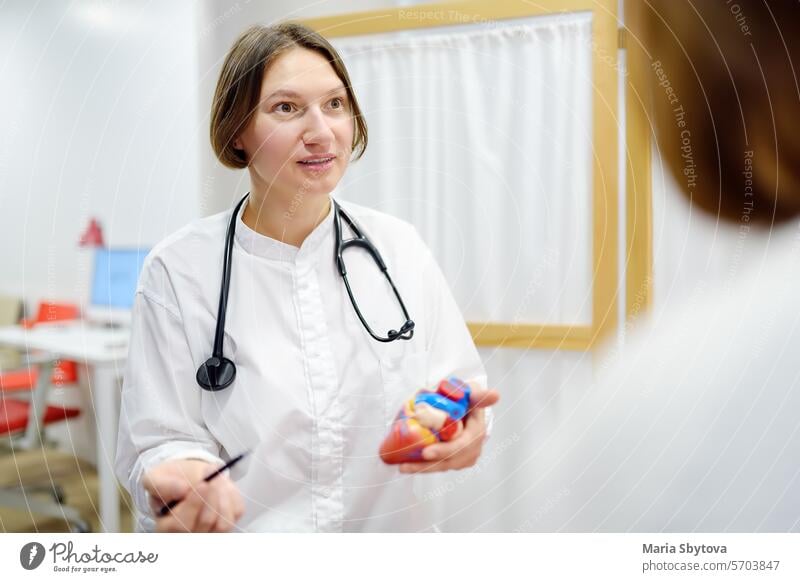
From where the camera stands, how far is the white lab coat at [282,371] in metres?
0.64

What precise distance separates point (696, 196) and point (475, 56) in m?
0.31

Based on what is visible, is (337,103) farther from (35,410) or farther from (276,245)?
(35,410)

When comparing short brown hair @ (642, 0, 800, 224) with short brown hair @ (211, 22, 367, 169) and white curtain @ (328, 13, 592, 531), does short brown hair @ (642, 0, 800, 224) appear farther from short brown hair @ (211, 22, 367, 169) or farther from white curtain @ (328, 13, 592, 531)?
short brown hair @ (211, 22, 367, 169)

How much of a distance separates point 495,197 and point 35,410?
616mm

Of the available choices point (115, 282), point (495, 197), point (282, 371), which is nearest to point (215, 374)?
point (282, 371)

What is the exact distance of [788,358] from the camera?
0.74 meters

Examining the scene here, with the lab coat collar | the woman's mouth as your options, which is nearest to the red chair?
the lab coat collar

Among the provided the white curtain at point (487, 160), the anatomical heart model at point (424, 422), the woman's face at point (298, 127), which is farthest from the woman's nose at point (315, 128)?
the anatomical heart model at point (424, 422)

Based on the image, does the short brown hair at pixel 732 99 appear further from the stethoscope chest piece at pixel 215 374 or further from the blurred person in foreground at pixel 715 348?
the stethoscope chest piece at pixel 215 374

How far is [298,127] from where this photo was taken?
2.07 ft

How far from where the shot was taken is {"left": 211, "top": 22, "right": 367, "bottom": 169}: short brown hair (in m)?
0.63
